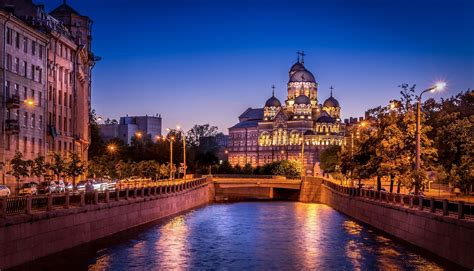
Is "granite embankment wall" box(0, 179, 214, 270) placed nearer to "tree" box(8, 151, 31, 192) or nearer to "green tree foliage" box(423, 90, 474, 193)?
"tree" box(8, 151, 31, 192)

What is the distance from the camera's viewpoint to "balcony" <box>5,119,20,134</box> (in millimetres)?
65188

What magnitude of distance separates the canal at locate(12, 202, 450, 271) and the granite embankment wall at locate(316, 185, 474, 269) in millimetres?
697

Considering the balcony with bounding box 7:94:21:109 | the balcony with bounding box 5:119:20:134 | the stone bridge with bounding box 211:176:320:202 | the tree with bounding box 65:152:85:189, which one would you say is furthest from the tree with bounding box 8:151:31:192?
the stone bridge with bounding box 211:176:320:202

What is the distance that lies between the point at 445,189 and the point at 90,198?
50523mm

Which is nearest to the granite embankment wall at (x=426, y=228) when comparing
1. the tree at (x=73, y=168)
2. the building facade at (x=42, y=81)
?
the tree at (x=73, y=168)

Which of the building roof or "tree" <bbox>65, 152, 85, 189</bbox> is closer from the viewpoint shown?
"tree" <bbox>65, 152, 85, 189</bbox>

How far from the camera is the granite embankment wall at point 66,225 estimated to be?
104ft

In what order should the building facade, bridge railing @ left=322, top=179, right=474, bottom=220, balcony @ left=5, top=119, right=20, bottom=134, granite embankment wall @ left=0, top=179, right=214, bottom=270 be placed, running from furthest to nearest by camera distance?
the building facade → balcony @ left=5, top=119, right=20, bottom=134 → bridge railing @ left=322, top=179, right=474, bottom=220 → granite embankment wall @ left=0, top=179, right=214, bottom=270

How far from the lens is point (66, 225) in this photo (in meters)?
39.4

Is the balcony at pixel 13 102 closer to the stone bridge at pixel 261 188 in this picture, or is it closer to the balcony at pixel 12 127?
the balcony at pixel 12 127

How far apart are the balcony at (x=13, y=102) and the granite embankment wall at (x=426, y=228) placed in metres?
30.1

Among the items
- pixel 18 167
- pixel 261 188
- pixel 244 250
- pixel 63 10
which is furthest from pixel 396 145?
pixel 261 188

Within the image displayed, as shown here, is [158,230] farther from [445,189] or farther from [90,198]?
[445,189]

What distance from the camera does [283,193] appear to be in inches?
5404
